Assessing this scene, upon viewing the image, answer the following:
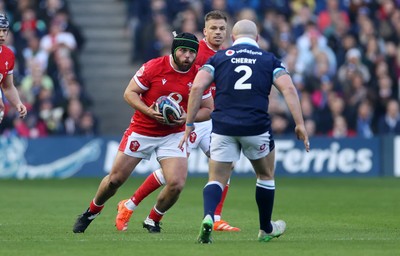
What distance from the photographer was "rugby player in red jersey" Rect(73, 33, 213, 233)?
1347 centimetres

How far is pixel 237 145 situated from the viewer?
39.7 ft

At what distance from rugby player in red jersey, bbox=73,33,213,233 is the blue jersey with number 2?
4.71ft

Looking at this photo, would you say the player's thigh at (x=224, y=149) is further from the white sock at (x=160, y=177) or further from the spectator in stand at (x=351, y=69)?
the spectator in stand at (x=351, y=69)

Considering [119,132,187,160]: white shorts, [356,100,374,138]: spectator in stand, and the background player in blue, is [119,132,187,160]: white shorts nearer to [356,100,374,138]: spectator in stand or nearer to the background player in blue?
the background player in blue

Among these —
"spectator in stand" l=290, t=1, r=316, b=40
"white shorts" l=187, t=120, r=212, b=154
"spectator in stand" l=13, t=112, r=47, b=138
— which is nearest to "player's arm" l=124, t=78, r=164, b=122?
"white shorts" l=187, t=120, r=212, b=154

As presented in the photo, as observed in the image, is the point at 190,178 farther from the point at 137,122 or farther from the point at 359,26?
the point at 137,122

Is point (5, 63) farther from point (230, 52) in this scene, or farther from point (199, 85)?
point (230, 52)

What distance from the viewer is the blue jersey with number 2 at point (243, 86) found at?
11.9 metres

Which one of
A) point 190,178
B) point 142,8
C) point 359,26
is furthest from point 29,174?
point 359,26

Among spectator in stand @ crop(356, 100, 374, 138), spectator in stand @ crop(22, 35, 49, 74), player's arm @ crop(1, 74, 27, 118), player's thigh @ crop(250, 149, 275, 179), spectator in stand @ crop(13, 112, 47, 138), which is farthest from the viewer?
spectator in stand @ crop(356, 100, 374, 138)

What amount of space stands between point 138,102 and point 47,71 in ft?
43.5

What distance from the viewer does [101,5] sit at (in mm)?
30688

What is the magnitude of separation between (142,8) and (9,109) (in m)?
5.42

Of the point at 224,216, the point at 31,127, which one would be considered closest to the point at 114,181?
the point at 224,216
